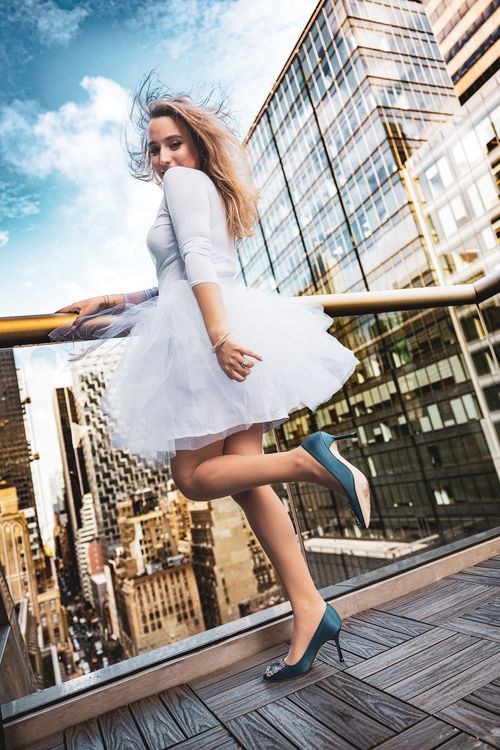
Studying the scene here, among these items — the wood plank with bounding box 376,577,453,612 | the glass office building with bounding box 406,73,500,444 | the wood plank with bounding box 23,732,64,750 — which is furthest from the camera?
the glass office building with bounding box 406,73,500,444

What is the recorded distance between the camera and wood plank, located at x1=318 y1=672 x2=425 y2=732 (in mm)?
730

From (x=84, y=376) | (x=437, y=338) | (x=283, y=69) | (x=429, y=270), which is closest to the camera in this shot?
(x=84, y=376)

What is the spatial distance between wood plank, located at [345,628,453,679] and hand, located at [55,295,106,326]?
3.50 feet

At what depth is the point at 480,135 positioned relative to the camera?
20.8 metres

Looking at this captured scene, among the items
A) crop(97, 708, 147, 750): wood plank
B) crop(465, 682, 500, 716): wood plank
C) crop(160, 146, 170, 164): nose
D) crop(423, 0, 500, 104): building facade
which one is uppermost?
crop(423, 0, 500, 104): building facade

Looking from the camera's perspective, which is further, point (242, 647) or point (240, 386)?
point (242, 647)

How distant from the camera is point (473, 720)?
68 centimetres

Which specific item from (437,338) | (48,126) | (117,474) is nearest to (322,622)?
(117,474)

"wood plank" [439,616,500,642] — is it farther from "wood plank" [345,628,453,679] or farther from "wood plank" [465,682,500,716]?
"wood plank" [465,682,500,716]

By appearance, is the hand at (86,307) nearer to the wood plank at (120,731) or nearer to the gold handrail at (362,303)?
the gold handrail at (362,303)

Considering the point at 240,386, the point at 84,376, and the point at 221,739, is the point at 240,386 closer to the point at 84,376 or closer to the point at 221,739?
the point at 84,376

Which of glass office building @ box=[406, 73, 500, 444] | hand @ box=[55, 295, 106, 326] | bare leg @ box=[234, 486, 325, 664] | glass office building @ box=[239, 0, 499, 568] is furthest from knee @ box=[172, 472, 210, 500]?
glass office building @ box=[406, 73, 500, 444]

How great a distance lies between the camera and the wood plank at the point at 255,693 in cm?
91

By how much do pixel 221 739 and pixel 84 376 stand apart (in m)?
→ 0.94
